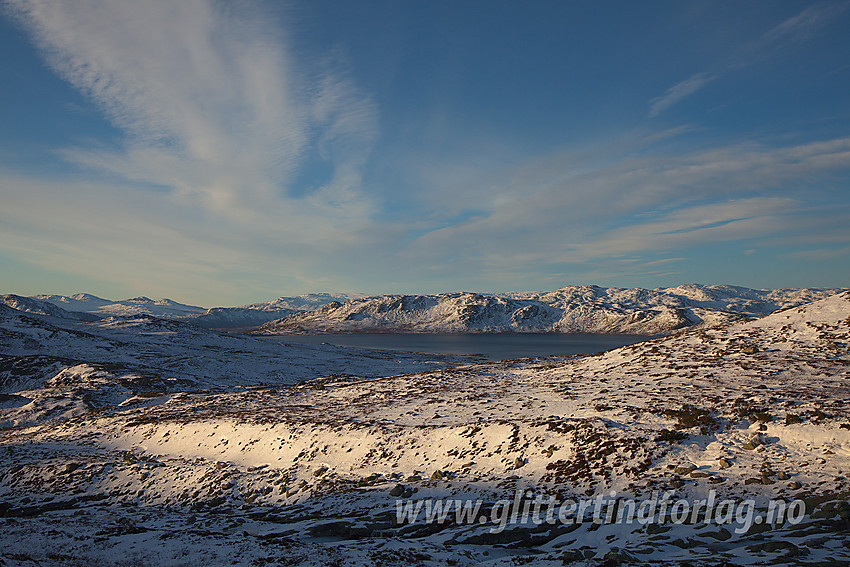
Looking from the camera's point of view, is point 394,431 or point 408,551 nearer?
point 408,551

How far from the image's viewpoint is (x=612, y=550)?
Answer: 9906 millimetres

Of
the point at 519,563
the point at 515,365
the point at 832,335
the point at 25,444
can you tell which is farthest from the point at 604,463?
the point at 25,444

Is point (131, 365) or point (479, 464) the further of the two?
point (131, 365)

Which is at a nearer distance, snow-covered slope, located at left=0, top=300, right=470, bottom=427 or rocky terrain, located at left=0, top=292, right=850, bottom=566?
rocky terrain, located at left=0, top=292, right=850, bottom=566

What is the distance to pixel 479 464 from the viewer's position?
17.4 meters

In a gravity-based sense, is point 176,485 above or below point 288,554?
below

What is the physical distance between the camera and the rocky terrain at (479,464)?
10.7m

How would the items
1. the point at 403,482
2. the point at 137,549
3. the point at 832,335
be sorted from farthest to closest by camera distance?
the point at 832,335
the point at 403,482
the point at 137,549

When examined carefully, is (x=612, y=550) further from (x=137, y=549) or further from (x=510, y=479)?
(x=137, y=549)

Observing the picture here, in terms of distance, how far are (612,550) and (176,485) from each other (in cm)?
1960

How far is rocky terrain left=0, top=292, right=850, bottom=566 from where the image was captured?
10719mm

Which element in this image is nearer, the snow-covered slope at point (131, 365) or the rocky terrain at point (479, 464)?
the rocky terrain at point (479, 464)

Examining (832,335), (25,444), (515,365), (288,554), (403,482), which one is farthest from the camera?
(515,365)

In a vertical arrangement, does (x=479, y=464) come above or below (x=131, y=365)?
above
